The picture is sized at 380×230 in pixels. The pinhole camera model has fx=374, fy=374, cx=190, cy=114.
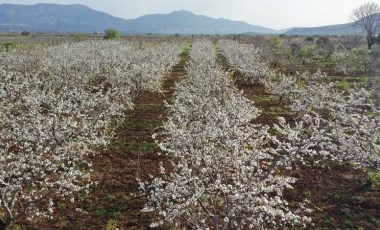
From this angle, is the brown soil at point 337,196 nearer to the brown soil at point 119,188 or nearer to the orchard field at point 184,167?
the orchard field at point 184,167

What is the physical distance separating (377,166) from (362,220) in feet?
5.35

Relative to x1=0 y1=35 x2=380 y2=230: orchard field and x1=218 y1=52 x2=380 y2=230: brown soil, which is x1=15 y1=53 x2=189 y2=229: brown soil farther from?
x1=218 y1=52 x2=380 y2=230: brown soil

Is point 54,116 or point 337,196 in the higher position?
point 54,116

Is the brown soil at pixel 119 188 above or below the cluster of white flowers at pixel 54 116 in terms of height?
below

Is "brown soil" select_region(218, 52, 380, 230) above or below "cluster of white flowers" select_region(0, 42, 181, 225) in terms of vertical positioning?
below

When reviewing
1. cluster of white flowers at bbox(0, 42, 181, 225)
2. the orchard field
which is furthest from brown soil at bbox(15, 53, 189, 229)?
cluster of white flowers at bbox(0, 42, 181, 225)

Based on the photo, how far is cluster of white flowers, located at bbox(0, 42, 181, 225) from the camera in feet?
29.0

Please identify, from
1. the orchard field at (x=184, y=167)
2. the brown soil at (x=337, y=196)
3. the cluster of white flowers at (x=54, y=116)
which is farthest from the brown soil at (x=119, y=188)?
the brown soil at (x=337, y=196)

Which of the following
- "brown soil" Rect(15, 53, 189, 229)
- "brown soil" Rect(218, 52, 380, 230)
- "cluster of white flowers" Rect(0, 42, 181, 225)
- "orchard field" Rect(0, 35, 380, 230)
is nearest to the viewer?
"orchard field" Rect(0, 35, 380, 230)

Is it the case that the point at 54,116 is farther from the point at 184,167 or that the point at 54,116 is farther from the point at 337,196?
the point at 337,196

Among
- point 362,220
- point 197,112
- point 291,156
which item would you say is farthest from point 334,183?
point 291,156

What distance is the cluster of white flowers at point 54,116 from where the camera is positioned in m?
8.84

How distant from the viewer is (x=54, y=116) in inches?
412

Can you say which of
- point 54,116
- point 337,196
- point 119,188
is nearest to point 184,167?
point 54,116
